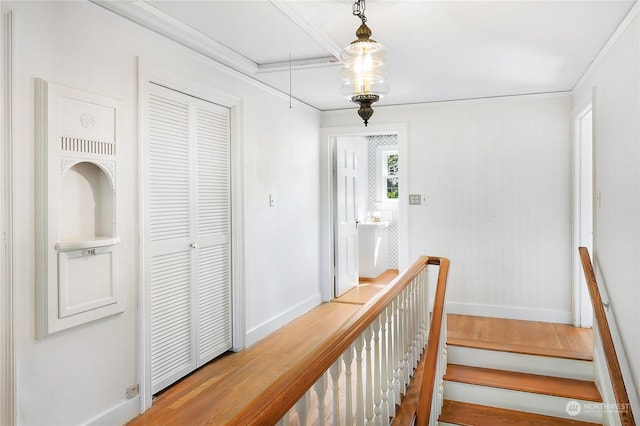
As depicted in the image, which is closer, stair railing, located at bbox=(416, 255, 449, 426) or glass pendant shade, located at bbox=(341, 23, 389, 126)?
glass pendant shade, located at bbox=(341, 23, 389, 126)

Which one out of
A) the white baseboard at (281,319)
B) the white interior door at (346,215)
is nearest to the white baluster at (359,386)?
the white baseboard at (281,319)

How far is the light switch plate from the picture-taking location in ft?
16.3

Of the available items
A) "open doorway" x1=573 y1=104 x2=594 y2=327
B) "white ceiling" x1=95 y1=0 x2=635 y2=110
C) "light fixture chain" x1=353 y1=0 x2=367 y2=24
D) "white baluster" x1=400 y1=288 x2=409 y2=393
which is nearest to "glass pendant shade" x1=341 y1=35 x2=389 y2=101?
"light fixture chain" x1=353 y1=0 x2=367 y2=24

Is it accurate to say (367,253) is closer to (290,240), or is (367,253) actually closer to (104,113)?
(290,240)

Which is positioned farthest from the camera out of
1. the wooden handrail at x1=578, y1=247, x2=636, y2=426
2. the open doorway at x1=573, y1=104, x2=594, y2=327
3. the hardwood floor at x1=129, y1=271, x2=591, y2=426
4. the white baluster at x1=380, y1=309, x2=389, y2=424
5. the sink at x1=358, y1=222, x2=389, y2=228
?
the sink at x1=358, y1=222, x2=389, y2=228

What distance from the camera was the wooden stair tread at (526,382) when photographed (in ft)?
10.3

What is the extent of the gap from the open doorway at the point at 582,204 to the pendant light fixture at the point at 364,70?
294 centimetres

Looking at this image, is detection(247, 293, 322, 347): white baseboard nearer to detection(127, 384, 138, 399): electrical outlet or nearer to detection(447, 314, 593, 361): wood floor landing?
detection(127, 384, 138, 399): electrical outlet

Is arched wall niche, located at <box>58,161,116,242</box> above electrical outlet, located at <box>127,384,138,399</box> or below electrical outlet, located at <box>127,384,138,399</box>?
above

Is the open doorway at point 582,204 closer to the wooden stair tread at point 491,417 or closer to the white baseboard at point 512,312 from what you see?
the white baseboard at point 512,312

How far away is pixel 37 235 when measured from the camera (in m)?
2.09

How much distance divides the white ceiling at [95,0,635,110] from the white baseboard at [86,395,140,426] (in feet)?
7.67

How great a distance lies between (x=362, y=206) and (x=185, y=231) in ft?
14.8

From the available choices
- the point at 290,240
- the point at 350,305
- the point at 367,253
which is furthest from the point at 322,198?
the point at 367,253
